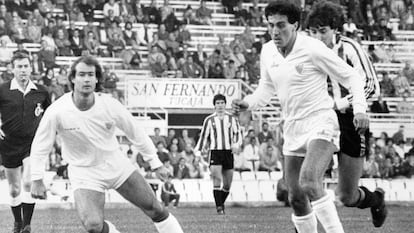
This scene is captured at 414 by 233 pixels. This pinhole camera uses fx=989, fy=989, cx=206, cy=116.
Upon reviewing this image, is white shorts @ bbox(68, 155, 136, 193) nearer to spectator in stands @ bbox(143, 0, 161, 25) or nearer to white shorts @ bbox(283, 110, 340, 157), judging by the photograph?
white shorts @ bbox(283, 110, 340, 157)

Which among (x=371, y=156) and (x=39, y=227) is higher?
(x=39, y=227)

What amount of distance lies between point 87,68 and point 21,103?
4.38m

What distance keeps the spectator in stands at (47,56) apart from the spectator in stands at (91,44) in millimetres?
1238

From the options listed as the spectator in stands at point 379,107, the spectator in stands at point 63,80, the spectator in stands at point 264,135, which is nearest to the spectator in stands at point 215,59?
the spectator in stands at point 264,135

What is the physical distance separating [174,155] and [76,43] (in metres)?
5.60

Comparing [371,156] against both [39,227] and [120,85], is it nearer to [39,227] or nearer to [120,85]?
[120,85]

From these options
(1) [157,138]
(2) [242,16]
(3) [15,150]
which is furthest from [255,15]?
(3) [15,150]

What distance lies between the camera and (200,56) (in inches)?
1204

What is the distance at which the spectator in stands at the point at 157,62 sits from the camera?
95.3ft

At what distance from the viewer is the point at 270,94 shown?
10.1 metres

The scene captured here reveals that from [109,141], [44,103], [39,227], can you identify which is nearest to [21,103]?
[44,103]

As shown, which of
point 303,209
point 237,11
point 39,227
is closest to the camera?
point 303,209

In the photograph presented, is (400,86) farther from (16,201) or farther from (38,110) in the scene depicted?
(16,201)

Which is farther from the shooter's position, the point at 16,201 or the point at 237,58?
the point at 237,58
